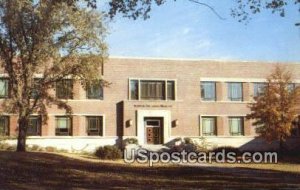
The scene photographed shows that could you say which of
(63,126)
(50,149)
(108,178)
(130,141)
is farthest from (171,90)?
(108,178)

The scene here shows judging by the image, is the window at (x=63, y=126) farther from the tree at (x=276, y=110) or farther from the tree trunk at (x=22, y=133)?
the tree at (x=276, y=110)

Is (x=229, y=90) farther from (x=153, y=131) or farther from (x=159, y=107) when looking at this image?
(x=153, y=131)

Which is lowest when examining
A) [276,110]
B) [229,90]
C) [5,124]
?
[5,124]

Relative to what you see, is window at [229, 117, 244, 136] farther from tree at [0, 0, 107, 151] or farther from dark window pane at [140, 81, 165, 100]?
tree at [0, 0, 107, 151]

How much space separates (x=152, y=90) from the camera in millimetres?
51188

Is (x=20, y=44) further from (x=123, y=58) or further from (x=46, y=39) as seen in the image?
(x=123, y=58)

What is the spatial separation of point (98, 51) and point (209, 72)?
71.5ft

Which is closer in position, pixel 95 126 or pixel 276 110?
pixel 276 110

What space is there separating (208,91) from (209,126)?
343 centimetres

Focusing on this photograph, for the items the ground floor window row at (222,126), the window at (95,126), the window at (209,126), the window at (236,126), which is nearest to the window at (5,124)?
the window at (95,126)

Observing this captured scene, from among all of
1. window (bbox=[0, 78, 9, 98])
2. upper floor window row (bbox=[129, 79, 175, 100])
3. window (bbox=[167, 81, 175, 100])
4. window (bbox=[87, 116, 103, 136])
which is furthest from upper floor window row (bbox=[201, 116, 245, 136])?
window (bbox=[0, 78, 9, 98])

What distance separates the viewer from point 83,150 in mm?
48188

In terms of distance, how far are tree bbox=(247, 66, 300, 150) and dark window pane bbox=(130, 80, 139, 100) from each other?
12.1m

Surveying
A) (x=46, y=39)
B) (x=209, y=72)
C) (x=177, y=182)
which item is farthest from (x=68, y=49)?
(x=209, y=72)
